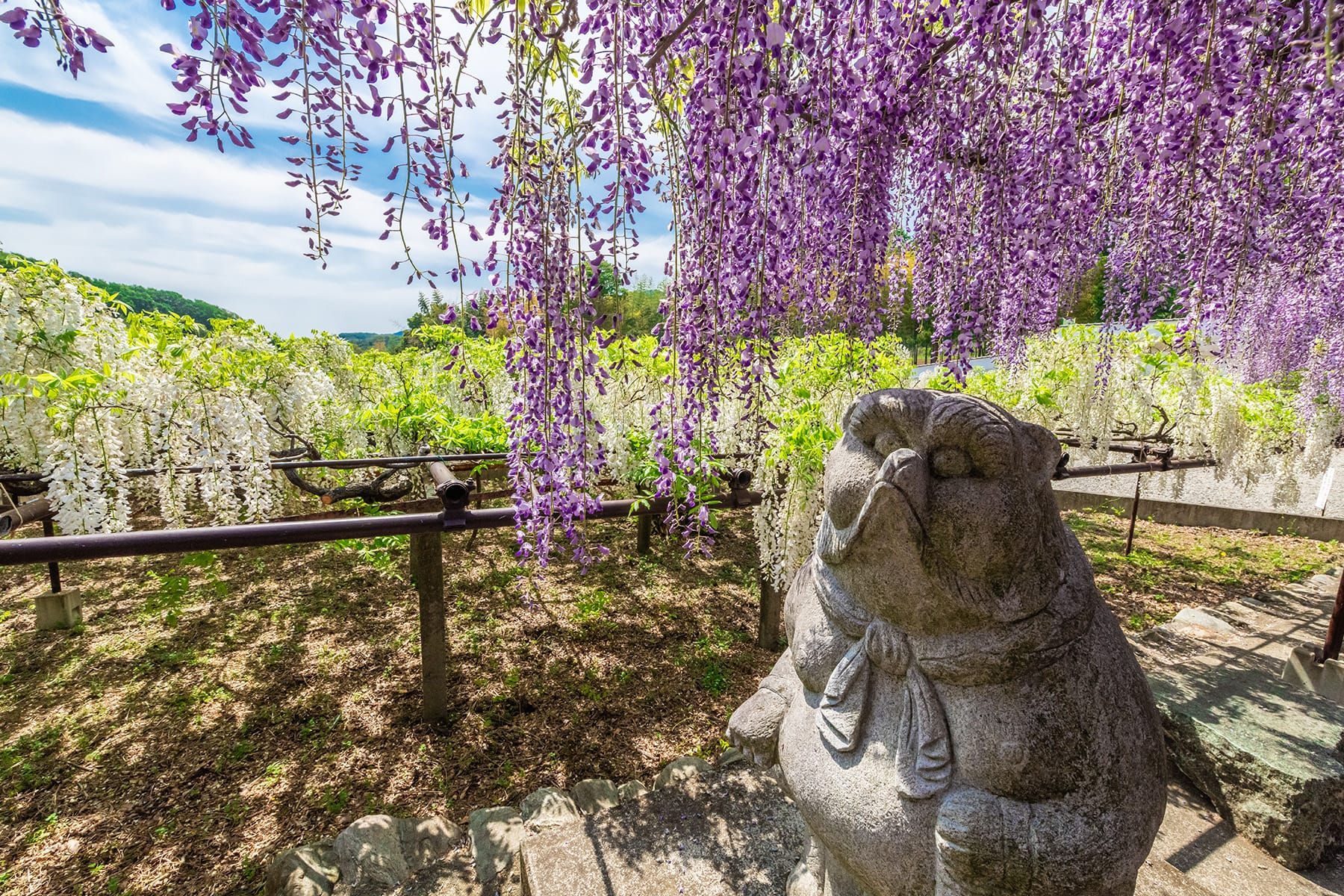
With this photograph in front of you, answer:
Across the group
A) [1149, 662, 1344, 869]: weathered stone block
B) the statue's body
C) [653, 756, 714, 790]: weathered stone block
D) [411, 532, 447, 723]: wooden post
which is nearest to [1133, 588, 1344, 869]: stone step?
[1149, 662, 1344, 869]: weathered stone block

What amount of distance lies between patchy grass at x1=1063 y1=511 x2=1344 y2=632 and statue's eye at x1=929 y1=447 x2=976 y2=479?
17.0ft

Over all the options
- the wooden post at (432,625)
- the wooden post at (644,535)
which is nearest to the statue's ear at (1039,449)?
the wooden post at (432,625)

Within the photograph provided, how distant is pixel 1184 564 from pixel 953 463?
758 centimetres

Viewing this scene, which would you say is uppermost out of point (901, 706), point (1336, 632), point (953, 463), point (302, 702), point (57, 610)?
point (953, 463)

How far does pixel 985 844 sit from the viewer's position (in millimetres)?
1060

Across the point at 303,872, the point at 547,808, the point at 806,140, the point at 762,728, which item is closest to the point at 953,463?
the point at 762,728

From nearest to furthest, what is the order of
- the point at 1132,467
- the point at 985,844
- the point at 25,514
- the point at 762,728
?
the point at 985,844 < the point at 762,728 < the point at 25,514 < the point at 1132,467

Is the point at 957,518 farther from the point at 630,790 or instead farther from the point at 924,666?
the point at 630,790

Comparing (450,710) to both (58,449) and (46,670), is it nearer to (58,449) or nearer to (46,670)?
(58,449)

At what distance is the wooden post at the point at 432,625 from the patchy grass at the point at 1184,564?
5.53 metres

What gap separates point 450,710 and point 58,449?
281 cm

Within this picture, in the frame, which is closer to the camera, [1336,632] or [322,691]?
[1336,632]

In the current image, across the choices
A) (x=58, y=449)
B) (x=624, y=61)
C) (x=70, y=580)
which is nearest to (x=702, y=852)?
(x=624, y=61)

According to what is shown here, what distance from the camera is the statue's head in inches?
42.6
